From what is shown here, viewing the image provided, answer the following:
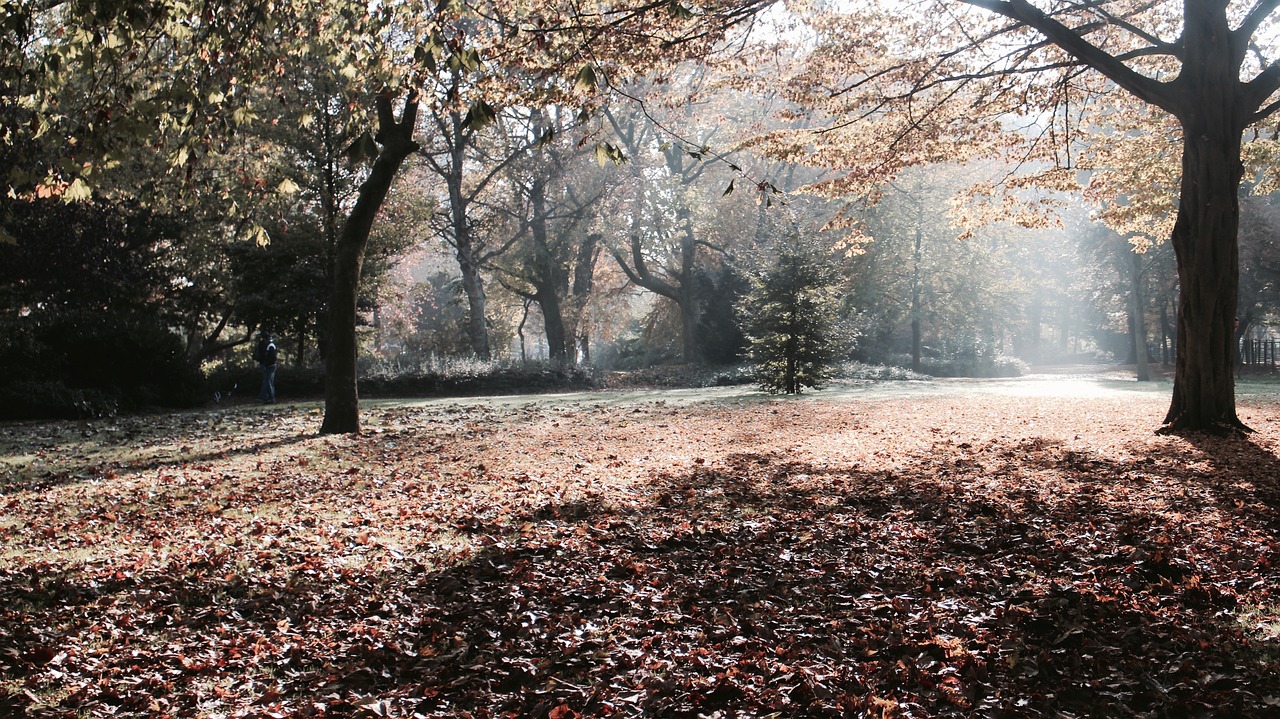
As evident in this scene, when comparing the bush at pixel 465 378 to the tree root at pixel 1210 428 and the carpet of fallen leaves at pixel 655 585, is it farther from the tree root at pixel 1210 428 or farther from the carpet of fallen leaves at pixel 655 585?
the tree root at pixel 1210 428

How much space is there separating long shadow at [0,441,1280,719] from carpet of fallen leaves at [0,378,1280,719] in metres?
0.02

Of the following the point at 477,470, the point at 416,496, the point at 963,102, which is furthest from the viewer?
the point at 963,102

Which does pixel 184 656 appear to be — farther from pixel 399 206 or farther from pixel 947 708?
pixel 399 206

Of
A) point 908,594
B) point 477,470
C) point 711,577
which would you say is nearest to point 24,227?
point 477,470

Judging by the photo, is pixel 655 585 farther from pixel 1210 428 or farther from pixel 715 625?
pixel 1210 428

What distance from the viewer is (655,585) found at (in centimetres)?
459

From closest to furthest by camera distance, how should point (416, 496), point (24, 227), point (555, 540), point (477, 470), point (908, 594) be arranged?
point (908, 594) < point (555, 540) < point (416, 496) < point (477, 470) < point (24, 227)

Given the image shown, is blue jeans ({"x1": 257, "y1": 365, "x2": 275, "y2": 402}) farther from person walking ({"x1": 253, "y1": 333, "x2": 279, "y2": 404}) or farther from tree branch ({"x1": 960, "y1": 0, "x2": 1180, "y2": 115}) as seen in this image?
tree branch ({"x1": 960, "y1": 0, "x2": 1180, "y2": 115})

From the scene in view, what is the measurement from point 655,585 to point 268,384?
16.0 meters

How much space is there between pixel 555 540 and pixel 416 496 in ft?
7.03

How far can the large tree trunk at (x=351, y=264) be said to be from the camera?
1111 cm

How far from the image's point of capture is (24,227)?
15.8 metres

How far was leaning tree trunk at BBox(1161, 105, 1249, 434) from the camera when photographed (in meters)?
9.32

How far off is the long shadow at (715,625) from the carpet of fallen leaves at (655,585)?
2 cm
